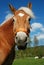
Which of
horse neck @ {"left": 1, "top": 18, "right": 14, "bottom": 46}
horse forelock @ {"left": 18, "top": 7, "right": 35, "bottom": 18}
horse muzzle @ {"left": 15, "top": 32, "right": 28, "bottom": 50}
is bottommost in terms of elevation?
horse muzzle @ {"left": 15, "top": 32, "right": 28, "bottom": 50}

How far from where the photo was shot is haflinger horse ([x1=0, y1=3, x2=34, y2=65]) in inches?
282

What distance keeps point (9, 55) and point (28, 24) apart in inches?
53.8

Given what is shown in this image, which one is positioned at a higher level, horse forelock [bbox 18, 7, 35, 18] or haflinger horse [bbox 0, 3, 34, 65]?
horse forelock [bbox 18, 7, 35, 18]

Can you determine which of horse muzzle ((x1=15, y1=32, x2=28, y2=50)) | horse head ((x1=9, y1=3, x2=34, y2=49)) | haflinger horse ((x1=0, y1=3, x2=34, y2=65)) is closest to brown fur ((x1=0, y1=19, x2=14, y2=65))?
haflinger horse ((x1=0, y1=3, x2=34, y2=65))

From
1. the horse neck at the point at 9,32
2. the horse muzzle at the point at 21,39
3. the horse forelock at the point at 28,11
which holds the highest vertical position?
the horse forelock at the point at 28,11

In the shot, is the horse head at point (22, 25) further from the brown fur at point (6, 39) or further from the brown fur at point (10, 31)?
the brown fur at point (6, 39)

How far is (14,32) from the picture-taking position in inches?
297

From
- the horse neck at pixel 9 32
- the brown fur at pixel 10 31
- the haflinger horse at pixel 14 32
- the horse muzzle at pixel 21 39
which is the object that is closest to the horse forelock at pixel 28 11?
the haflinger horse at pixel 14 32

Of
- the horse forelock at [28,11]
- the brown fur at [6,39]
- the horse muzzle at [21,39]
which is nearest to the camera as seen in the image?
the horse muzzle at [21,39]

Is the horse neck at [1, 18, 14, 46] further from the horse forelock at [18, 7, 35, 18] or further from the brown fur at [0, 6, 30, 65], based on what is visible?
the horse forelock at [18, 7, 35, 18]

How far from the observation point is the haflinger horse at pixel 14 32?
282 inches

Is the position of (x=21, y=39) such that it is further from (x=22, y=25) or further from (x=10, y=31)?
(x=10, y=31)

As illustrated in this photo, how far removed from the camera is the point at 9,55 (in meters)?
7.93

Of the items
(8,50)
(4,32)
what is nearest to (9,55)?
(8,50)
